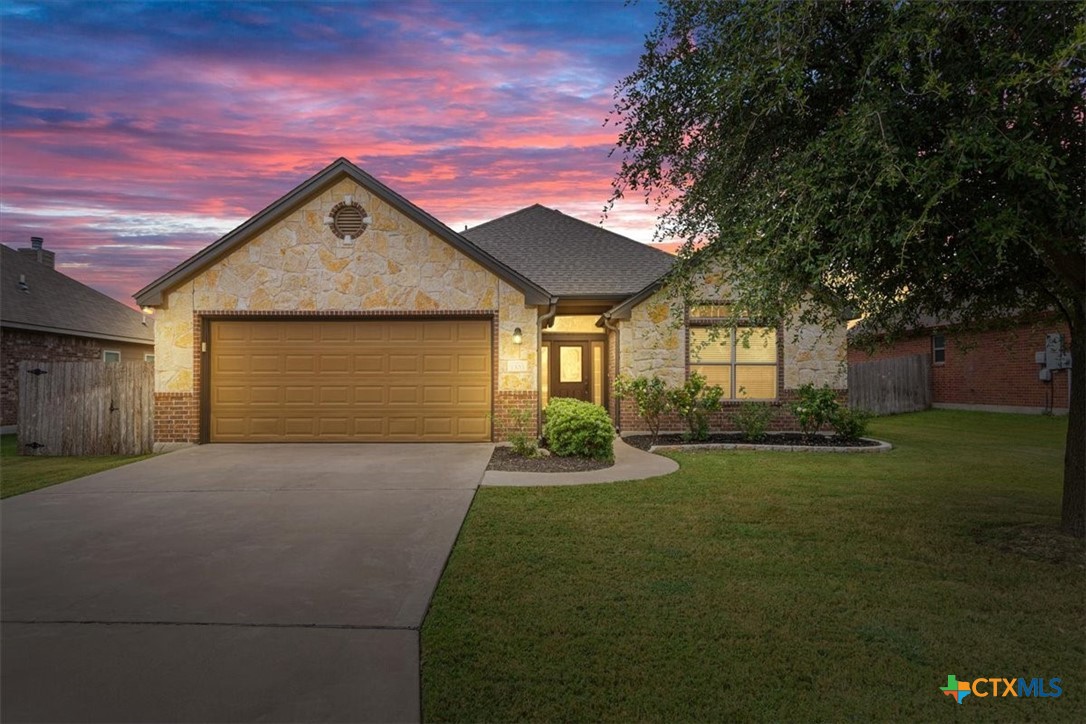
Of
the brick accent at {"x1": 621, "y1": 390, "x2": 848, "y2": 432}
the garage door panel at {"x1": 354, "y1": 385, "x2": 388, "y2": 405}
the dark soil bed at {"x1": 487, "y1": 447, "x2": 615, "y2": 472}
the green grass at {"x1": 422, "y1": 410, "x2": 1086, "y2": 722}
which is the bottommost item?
the green grass at {"x1": 422, "y1": 410, "x2": 1086, "y2": 722}

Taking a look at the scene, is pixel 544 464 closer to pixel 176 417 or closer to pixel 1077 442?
pixel 1077 442

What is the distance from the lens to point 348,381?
1376 centimetres

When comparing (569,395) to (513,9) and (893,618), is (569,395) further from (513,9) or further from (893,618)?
(893,618)

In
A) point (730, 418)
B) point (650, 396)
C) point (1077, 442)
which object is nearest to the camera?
point (1077, 442)

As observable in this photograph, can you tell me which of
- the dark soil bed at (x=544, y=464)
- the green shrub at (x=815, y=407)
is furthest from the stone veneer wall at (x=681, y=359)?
the dark soil bed at (x=544, y=464)

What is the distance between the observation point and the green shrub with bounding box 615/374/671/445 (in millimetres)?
14828

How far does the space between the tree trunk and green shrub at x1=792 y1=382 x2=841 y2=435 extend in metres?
7.54

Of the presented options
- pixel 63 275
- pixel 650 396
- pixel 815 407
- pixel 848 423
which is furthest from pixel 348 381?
pixel 63 275

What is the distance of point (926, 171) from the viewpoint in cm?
480

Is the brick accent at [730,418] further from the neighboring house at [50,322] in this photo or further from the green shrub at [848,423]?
the neighboring house at [50,322]

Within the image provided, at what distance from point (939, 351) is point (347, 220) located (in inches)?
932

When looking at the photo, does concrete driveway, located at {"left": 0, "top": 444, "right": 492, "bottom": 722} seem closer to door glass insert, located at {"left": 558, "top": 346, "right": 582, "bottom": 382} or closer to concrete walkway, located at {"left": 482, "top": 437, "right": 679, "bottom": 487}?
concrete walkway, located at {"left": 482, "top": 437, "right": 679, "bottom": 487}

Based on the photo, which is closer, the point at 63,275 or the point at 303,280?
the point at 303,280

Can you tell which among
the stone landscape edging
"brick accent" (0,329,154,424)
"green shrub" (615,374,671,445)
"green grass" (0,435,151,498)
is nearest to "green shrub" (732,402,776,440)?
the stone landscape edging
